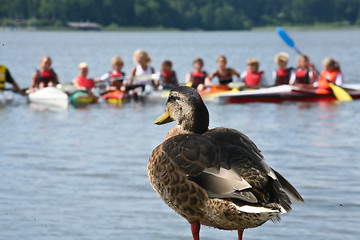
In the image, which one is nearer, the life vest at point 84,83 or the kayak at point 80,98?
the kayak at point 80,98

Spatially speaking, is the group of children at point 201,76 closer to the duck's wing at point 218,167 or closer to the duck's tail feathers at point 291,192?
the duck's tail feathers at point 291,192

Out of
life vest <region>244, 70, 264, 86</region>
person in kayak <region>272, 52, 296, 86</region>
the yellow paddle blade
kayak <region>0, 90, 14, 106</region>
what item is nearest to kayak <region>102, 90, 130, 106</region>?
kayak <region>0, 90, 14, 106</region>

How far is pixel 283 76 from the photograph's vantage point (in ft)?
55.9

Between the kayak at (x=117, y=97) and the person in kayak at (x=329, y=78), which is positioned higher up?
the person in kayak at (x=329, y=78)

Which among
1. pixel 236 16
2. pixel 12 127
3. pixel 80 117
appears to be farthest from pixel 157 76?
pixel 236 16

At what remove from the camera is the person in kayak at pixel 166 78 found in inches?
675

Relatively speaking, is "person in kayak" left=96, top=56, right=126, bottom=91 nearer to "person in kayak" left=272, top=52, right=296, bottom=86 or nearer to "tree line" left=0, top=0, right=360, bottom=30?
"person in kayak" left=272, top=52, right=296, bottom=86

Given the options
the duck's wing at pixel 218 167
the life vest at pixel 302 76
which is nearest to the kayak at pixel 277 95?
the life vest at pixel 302 76

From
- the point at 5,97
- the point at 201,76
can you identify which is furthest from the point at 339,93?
the point at 5,97

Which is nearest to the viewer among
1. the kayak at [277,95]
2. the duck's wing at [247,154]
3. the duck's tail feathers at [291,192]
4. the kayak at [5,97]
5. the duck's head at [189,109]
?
the duck's wing at [247,154]

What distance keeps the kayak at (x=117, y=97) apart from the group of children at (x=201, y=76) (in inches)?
5.3

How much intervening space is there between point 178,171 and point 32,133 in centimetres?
892

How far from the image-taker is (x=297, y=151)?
10.4m

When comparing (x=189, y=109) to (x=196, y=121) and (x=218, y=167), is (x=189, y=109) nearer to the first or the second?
(x=196, y=121)
